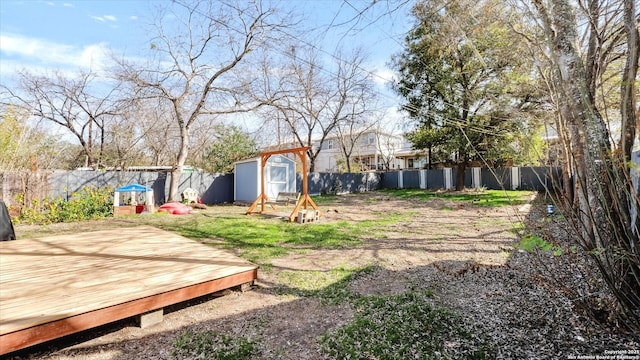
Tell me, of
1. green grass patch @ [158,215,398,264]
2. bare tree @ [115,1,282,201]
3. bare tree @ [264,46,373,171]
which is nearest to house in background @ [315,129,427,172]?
bare tree @ [264,46,373,171]

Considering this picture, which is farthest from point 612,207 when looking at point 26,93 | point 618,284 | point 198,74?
point 26,93

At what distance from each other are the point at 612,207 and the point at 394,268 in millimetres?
2297

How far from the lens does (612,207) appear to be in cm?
188

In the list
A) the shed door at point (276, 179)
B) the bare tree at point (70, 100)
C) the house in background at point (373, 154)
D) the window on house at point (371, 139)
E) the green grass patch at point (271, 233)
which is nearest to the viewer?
the green grass patch at point (271, 233)

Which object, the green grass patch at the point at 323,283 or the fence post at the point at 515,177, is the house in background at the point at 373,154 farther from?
the green grass patch at the point at 323,283

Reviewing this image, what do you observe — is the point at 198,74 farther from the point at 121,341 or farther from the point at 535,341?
the point at 535,341

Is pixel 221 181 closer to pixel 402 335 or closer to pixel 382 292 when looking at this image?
pixel 382 292

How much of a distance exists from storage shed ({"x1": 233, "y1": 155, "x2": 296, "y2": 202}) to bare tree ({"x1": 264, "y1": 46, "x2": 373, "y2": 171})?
6.86 ft

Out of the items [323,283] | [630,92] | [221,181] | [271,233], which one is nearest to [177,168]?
[221,181]

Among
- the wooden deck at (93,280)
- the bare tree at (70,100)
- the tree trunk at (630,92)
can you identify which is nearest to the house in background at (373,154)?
the bare tree at (70,100)

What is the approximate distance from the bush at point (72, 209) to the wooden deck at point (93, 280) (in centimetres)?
406

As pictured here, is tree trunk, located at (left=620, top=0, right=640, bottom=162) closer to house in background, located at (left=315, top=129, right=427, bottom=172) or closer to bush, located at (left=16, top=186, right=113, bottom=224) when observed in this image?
bush, located at (left=16, top=186, right=113, bottom=224)

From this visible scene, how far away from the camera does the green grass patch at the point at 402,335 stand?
1939 millimetres

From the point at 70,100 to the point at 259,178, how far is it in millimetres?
9109
